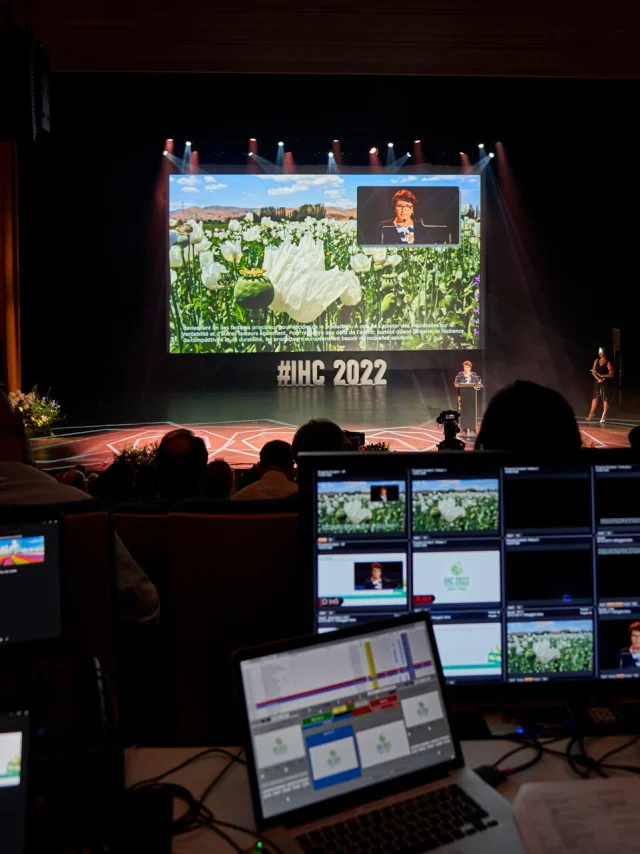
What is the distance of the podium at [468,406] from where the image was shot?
10.6m

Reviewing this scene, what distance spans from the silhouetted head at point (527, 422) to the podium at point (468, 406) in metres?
8.94

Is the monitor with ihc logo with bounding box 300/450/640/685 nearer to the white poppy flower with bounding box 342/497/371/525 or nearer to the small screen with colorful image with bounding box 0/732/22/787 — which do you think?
the white poppy flower with bounding box 342/497/371/525

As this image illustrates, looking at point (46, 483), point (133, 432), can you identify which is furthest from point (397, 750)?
point (133, 432)

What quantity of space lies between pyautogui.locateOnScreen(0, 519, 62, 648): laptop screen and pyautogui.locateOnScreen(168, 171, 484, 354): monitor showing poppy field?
946 centimetres

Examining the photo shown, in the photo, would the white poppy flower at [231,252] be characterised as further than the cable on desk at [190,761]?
Yes

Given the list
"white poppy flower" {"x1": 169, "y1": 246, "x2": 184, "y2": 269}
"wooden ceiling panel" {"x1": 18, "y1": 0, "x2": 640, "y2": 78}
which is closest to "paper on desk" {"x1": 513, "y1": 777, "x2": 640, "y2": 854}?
Result: "wooden ceiling panel" {"x1": 18, "y1": 0, "x2": 640, "y2": 78}

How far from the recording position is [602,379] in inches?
430

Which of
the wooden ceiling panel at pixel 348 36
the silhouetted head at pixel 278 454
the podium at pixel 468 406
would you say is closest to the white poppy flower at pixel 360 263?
the podium at pixel 468 406

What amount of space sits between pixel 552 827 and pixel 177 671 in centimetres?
74

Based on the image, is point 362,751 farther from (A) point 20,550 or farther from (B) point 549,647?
(A) point 20,550

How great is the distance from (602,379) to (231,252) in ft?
16.6

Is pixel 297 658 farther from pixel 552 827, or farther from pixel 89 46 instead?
pixel 89 46

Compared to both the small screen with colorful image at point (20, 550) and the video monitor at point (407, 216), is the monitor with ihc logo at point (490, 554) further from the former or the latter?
the video monitor at point (407, 216)

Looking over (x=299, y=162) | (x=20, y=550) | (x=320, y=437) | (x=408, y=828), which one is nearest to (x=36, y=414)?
(x=299, y=162)
